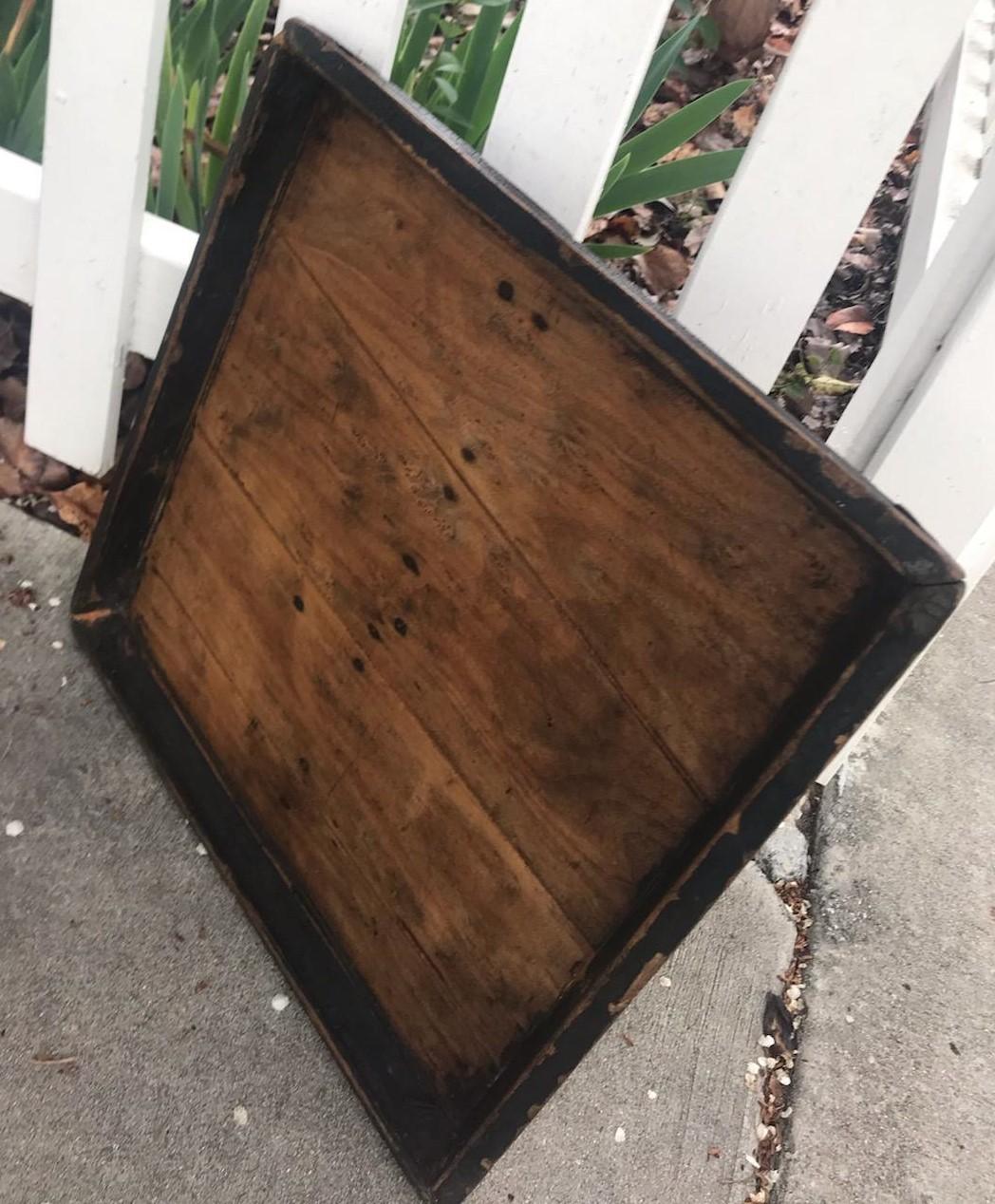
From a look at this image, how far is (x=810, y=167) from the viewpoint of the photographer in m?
0.93

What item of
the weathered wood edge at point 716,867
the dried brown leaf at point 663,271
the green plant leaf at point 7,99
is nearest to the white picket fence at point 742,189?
the green plant leaf at point 7,99

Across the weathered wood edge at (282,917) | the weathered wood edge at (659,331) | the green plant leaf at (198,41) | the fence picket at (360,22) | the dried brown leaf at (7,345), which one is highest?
the fence picket at (360,22)

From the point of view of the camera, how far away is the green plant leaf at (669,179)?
1.18 m

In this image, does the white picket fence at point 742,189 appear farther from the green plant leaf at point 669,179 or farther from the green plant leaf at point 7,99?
the green plant leaf at point 669,179

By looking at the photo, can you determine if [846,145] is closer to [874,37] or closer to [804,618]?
[874,37]

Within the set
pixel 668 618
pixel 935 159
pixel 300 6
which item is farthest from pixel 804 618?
pixel 935 159

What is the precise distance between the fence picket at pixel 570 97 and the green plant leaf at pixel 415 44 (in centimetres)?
43

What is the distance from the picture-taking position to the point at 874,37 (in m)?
0.85

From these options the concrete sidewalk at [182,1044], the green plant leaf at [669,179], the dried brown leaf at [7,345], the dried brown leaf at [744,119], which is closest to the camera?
the concrete sidewalk at [182,1044]

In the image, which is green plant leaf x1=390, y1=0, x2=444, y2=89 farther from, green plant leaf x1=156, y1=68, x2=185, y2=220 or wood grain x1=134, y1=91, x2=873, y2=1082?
wood grain x1=134, y1=91, x2=873, y2=1082

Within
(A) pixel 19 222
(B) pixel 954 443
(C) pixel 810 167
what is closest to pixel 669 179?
(C) pixel 810 167

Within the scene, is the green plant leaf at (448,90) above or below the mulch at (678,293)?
above

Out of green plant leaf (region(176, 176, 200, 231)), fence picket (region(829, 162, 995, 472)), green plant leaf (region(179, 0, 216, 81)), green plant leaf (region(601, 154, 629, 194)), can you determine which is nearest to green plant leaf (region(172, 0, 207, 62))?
green plant leaf (region(179, 0, 216, 81))

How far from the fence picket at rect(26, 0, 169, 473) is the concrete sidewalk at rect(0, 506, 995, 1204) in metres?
0.20
